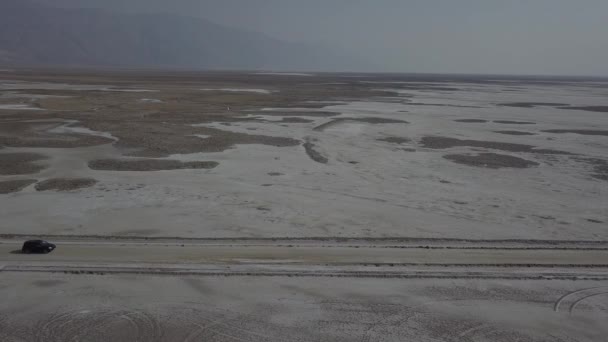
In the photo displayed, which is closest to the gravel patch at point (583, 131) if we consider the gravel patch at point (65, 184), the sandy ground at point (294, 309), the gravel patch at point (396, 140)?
the gravel patch at point (396, 140)

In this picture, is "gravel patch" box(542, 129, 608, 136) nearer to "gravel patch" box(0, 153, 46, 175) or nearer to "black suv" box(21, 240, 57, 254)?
"gravel patch" box(0, 153, 46, 175)

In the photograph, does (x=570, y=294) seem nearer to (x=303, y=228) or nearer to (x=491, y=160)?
(x=303, y=228)

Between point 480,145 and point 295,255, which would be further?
point 480,145

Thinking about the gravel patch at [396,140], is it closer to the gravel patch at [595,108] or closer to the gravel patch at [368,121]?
the gravel patch at [368,121]

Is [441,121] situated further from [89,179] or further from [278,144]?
[89,179]

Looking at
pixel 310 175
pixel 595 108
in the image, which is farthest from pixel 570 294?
pixel 595 108

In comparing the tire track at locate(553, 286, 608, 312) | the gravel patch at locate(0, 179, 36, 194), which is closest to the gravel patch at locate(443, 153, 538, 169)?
the tire track at locate(553, 286, 608, 312)
